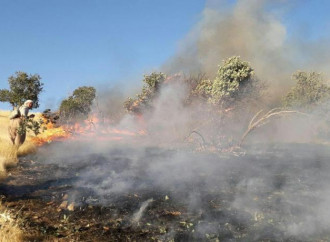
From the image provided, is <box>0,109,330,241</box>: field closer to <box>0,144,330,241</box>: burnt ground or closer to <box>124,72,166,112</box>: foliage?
<box>0,144,330,241</box>: burnt ground

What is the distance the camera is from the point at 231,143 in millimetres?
23719

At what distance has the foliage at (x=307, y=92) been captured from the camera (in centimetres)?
2959

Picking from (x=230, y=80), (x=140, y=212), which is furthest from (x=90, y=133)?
(x=140, y=212)

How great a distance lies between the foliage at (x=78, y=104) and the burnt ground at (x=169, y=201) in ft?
69.5

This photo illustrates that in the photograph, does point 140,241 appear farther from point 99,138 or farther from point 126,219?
point 99,138

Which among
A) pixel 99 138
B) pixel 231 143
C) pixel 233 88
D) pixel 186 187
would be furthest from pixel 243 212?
pixel 99 138

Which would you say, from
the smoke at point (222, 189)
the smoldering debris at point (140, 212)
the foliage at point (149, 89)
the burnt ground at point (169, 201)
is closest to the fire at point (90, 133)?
the foliage at point (149, 89)

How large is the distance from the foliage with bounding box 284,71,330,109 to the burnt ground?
15.8 metres

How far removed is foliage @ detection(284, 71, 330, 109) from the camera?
97.1 ft

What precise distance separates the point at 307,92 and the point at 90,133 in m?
21.8

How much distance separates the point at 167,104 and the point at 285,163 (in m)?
12.9

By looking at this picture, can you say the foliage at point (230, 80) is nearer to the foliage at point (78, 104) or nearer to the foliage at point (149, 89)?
the foliage at point (149, 89)

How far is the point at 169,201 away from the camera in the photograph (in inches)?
371

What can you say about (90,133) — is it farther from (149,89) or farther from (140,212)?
(140,212)
